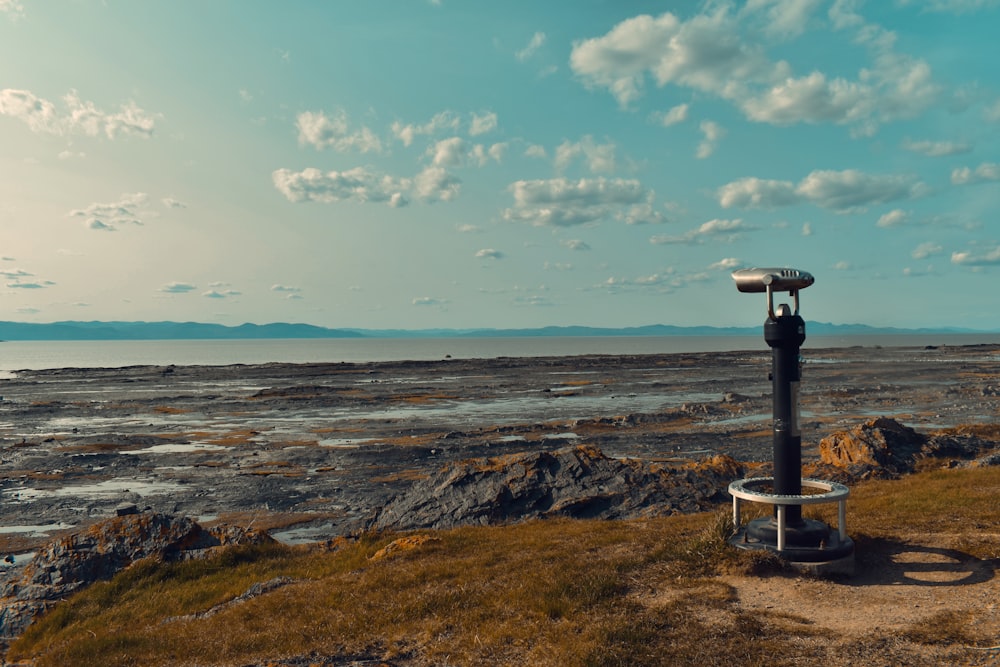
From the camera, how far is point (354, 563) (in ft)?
39.7

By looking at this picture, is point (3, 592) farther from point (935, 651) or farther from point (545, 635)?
point (935, 651)

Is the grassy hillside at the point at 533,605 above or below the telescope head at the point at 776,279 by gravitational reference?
below

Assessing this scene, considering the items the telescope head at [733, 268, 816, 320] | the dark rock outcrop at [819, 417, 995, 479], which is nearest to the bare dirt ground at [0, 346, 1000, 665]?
the telescope head at [733, 268, 816, 320]

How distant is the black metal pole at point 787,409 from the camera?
9547mm

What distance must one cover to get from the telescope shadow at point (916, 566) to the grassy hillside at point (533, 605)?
4 cm

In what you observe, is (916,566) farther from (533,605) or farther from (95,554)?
(95,554)

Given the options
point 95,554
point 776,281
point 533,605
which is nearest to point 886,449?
point 776,281

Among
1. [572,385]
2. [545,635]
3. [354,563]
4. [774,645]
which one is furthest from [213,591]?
[572,385]

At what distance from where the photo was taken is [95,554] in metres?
13.0

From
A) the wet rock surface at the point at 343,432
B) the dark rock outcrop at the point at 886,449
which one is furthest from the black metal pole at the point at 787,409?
the wet rock surface at the point at 343,432

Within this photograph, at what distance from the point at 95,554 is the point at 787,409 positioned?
12548 mm

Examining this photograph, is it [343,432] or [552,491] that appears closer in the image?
[552,491]

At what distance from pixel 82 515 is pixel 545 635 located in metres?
18.5

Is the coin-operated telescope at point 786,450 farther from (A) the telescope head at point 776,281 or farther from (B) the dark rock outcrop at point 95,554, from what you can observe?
(B) the dark rock outcrop at point 95,554
